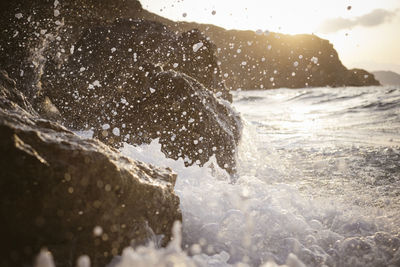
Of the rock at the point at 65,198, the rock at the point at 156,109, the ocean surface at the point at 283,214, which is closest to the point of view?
the rock at the point at 65,198

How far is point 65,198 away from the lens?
52.3 inches

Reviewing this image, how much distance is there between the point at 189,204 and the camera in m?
2.40

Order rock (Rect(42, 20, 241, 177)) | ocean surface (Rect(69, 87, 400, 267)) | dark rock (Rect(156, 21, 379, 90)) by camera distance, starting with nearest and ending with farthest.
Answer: ocean surface (Rect(69, 87, 400, 267))
rock (Rect(42, 20, 241, 177))
dark rock (Rect(156, 21, 379, 90))

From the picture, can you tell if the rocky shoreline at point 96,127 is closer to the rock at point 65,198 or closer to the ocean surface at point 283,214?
the rock at point 65,198

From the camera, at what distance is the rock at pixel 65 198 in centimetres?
119

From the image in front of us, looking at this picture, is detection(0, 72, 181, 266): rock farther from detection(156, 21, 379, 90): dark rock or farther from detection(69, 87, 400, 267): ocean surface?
detection(156, 21, 379, 90): dark rock

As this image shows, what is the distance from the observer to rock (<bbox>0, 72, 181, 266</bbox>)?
1.19m

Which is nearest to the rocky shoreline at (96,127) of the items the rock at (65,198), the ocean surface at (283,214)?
the rock at (65,198)

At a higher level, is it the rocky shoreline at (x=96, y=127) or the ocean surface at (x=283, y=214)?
the rocky shoreline at (x=96, y=127)

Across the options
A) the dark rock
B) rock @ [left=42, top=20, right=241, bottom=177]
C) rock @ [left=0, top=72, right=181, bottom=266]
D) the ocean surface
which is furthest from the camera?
the dark rock

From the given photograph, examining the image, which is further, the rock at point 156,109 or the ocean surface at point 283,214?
the rock at point 156,109

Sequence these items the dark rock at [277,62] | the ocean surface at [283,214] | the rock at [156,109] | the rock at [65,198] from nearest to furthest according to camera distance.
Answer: the rock at [65,198], the ocean surface at [283,214], the rock at [156,109], the dark rock at [277,62]

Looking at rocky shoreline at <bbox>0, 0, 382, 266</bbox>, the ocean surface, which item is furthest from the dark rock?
the ocean surface

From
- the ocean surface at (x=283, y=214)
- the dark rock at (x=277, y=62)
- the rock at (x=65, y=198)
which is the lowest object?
the ocean surface at (x=283, y=214)
